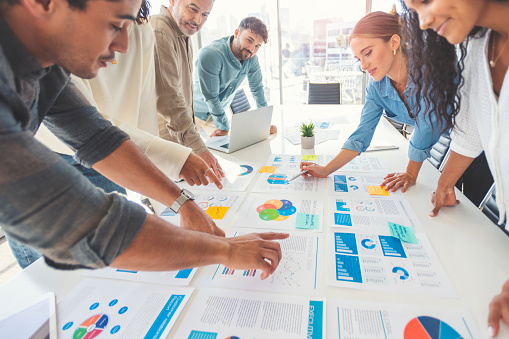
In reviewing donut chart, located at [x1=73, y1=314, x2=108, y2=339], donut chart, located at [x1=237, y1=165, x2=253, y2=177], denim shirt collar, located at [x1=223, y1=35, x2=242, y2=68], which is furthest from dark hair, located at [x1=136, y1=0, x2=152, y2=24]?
denim shirt collar, located at [x1=223, y1=35, x2=242, y2=68]

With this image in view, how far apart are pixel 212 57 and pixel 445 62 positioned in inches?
78.0

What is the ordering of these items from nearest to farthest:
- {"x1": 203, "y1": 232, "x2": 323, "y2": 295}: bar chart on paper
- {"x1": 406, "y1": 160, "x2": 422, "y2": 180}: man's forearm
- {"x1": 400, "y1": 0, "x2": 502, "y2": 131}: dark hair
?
{"x1": 203, "y1": 232, "x2": 323, "y2": 295}: bar chart on paper → {"x1": 400, "y1": 0, "x2": 502, "y2": 131}: dark hair → {"x1": 406, "y1": 160, "x2": 422, "y2": 180}: man's forearm

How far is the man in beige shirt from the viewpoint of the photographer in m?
1.66

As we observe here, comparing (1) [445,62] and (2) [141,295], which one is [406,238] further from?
→ (2) [141,295]

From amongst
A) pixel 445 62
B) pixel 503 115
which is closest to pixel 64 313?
pixel 503 115

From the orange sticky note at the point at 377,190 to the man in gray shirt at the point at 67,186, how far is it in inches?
26.6

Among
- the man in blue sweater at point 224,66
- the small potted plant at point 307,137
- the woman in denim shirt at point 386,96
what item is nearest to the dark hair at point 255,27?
the man in blue sweater at point 224,66

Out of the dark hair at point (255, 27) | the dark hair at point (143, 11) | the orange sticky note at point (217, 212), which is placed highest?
the dark hair at point (255, 27)

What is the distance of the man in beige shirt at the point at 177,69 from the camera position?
1.66 metres

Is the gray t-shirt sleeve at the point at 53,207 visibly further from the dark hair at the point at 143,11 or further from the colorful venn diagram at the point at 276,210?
the dark hair at the point at 143,11

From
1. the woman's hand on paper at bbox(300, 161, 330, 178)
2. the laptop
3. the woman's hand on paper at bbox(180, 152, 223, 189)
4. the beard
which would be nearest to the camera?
the woman's hand on paper at bbox(180, 152, 223, 189)

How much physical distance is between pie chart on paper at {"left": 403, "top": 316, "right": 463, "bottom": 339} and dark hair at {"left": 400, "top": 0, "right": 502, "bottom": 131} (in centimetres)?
73

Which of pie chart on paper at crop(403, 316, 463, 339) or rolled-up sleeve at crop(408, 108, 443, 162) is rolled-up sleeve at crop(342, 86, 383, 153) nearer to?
rolled-up sleeve at crop(408, 108, 443, 162)

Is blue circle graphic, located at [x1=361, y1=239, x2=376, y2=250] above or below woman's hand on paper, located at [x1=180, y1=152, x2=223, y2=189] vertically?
below
